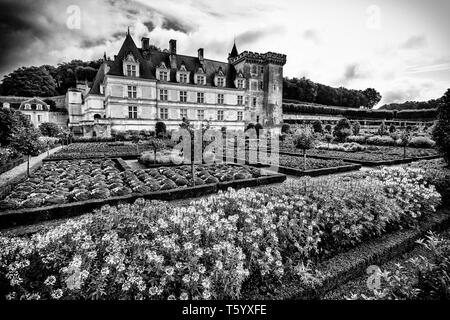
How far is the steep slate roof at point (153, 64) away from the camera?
32188 mm

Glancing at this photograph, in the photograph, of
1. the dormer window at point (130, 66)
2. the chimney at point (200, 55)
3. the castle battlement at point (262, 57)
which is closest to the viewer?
the dormer window at point (130, 66)

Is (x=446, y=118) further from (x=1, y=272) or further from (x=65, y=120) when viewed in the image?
(x=65, y=120)

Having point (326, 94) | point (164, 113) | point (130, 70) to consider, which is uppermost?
point (326, 94)

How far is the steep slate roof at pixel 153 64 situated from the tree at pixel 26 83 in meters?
33.7

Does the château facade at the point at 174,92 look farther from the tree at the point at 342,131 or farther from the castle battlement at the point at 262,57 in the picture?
the tree at the point at 342,131

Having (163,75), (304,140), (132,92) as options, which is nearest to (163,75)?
(163,75)

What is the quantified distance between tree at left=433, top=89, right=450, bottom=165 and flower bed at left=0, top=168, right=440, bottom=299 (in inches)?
355

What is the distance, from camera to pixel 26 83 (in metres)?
59.2

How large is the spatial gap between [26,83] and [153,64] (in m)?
44.9

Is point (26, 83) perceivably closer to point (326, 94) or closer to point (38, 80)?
point (38, 80)

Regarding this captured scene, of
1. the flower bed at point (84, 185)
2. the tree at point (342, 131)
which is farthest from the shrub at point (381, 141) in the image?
the flower bed at point (84, 185)

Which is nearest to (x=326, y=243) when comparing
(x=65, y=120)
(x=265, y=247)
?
(x=265, y=247)
